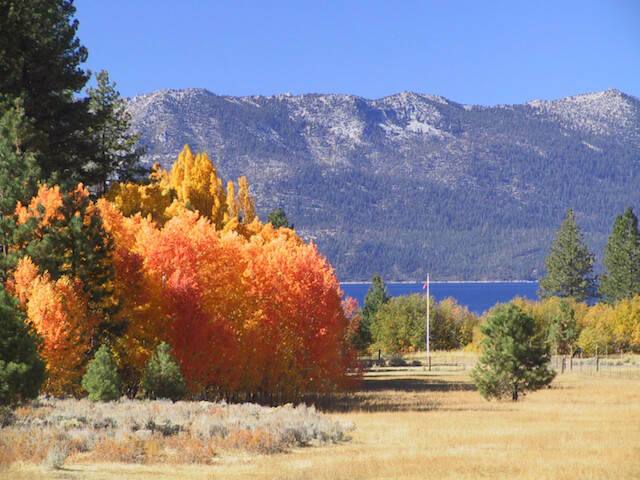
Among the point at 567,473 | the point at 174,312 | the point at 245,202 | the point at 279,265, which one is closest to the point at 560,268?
the point at 245,202

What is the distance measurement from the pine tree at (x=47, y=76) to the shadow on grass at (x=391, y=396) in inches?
772

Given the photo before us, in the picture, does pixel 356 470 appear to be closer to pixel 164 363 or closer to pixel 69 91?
pixel 164 363

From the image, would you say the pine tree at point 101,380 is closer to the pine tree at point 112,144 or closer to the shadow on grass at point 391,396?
the shadow on grass at point 391,396

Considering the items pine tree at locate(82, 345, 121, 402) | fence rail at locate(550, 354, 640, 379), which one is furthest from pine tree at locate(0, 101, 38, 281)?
fence rail at locate(550, 354, 640, 379)

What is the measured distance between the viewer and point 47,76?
1686 inches

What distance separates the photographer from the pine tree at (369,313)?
4272 inches

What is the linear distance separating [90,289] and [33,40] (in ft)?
47.6

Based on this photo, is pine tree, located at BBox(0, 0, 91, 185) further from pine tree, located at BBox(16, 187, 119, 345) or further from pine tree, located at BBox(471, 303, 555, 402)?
pine tree, located at BBox(471, 303, 555, 402)

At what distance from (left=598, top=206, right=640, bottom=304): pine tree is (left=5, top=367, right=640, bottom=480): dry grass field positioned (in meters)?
79.1

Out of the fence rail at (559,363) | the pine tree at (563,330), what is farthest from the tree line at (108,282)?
the pine tree at (563,330)

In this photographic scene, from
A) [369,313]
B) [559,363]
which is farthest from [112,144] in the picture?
[369,313]

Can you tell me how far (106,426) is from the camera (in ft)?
89.6

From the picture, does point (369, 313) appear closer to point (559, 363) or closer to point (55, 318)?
point (559, 363)

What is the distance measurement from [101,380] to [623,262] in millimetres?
110872
